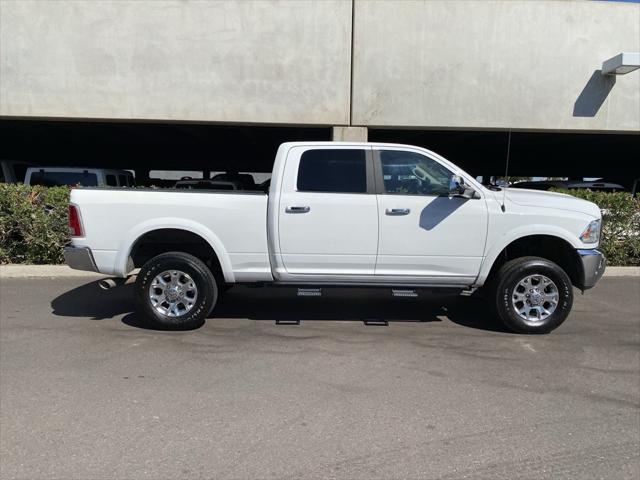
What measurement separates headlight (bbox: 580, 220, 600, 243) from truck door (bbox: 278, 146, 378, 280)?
7.33ft

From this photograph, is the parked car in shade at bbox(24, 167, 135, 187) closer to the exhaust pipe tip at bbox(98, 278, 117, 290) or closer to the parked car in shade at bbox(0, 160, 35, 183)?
the parked car in shade at bbox(0, 160, 35, 183)

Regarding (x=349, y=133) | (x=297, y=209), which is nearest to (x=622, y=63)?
(x=349, y=133)

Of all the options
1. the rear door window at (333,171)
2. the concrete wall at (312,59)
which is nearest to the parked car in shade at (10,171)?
the concrete wall at (312,59)

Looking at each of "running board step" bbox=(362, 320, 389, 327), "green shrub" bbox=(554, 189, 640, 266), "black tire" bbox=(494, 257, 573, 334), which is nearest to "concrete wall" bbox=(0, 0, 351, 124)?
"green shrub" bbox=(554, 189, 640, 266)

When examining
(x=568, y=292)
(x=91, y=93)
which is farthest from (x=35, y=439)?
(x=91, y=93)

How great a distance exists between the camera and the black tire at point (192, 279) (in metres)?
5.36

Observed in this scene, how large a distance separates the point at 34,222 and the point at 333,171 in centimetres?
584

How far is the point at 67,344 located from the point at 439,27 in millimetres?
9365

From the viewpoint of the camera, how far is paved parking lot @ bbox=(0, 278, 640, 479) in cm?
303

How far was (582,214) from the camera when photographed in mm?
5359

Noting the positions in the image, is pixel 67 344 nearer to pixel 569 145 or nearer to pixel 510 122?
pixel 510 122

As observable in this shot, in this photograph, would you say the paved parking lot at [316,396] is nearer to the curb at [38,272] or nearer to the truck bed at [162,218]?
the truck bed at [162,218]

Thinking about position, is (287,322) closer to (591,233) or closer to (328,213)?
(328,213)

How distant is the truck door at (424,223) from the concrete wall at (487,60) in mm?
5652
